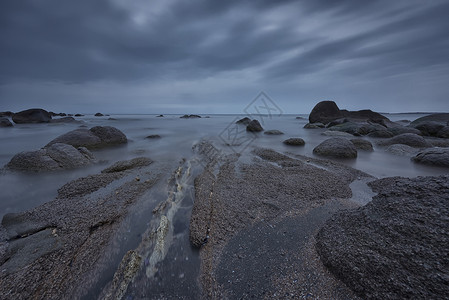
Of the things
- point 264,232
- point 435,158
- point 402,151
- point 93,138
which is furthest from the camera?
point 93,138

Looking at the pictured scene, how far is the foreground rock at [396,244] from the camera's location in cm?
142

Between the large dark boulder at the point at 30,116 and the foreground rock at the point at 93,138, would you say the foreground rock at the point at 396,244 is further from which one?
the large dark boulder at the point at 30,116

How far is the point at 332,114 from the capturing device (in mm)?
28500

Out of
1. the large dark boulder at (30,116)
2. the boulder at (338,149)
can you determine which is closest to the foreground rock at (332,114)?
the boulder at (338,149)

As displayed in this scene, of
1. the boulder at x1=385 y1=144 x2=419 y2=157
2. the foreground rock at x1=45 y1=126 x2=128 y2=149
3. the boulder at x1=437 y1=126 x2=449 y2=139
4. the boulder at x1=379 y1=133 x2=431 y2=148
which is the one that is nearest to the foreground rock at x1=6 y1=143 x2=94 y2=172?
the foreground rock at x1=45 y1=126 x2=128 y2=149

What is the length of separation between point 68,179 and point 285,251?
207 inches

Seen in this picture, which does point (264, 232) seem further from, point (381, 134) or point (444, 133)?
point (444, 133)

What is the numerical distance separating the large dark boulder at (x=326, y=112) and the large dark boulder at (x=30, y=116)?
4390 centimetres

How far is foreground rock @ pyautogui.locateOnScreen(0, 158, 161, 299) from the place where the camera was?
5.38 feet

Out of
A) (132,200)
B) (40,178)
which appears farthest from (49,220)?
(40,178)

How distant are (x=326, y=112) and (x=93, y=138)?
103 ft

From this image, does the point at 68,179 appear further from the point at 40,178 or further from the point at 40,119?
the point at 40,119

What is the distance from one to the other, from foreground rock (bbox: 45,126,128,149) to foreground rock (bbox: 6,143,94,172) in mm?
2892

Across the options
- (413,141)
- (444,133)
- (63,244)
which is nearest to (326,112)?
(444,133)
